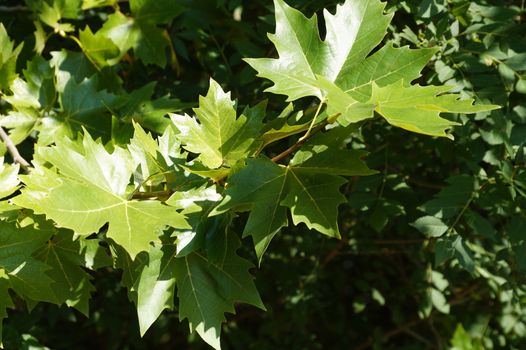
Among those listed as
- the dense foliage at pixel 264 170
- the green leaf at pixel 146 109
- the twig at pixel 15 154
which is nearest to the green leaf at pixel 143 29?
the dense foliage at pixel 264 170

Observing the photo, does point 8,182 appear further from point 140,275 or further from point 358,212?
point 358,212


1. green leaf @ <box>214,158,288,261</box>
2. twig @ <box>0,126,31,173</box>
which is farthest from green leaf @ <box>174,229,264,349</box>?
twig @ <box>0,126,31,173</box>

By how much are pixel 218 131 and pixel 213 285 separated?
0.34m

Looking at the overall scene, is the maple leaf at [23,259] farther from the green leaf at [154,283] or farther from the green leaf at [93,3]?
the green leaf at [93,3]

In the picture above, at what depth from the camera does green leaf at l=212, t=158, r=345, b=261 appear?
4.42 feet

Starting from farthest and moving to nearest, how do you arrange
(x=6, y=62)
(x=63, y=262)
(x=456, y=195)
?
(x=456, y=195), (x=6, y=62), (x=63, y=262)

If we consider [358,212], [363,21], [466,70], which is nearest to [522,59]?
[466,70]

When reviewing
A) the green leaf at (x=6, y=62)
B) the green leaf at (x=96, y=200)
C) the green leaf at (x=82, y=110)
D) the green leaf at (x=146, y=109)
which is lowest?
the green leaf at (x=146, y=109)

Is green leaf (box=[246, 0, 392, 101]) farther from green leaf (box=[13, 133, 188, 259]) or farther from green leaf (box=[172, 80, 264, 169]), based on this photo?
green leaf (box=[13, 133, 188, 259])

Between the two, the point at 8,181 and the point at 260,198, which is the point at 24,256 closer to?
the point at 8,181

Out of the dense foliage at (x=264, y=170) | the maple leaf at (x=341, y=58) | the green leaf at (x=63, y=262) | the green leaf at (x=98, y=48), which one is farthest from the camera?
the green leaf at (x=98, y=48)

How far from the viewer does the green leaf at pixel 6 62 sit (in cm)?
203

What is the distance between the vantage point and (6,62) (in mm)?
2023

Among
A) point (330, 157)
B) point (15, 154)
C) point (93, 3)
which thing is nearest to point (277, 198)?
point (330, 157)
